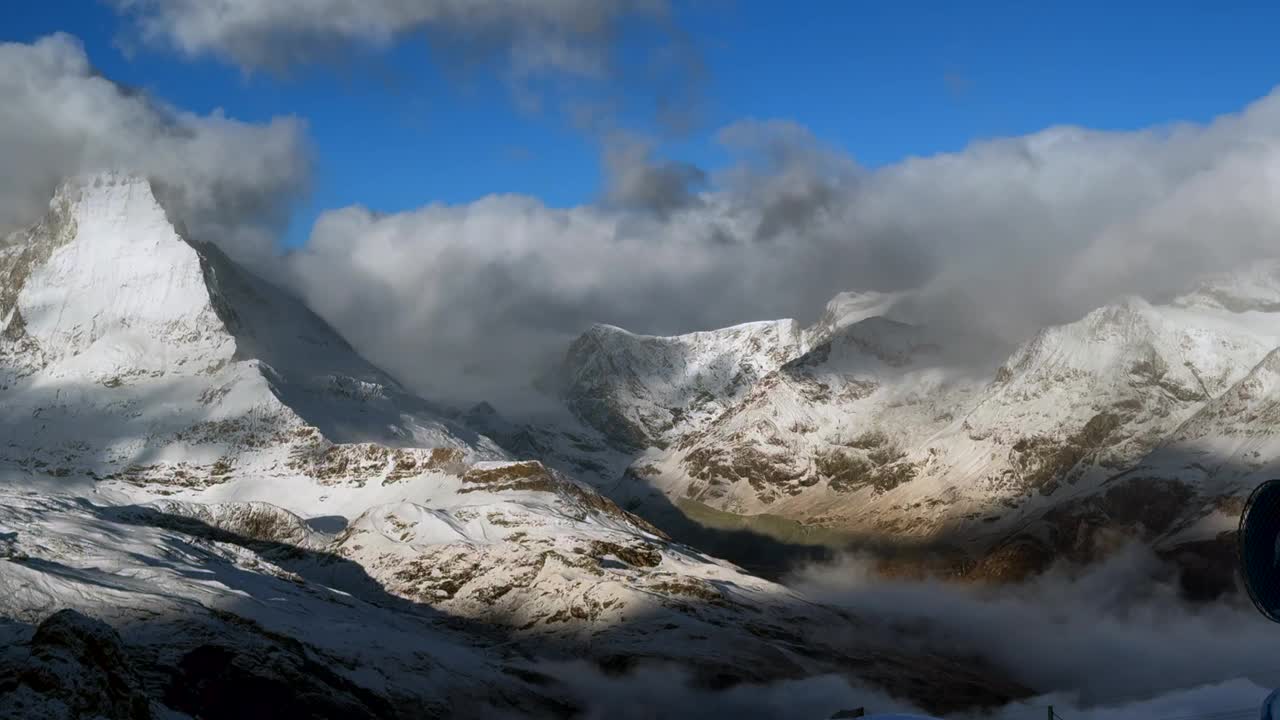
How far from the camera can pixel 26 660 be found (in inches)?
4286

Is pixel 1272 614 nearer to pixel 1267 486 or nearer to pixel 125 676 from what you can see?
pixel 1267 486

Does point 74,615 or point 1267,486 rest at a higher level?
point 1267,486

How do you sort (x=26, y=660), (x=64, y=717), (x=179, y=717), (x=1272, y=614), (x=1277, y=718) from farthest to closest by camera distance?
(x=179, y=717) → (x=1272, y=614) → (x=1277, y=718) → (x=26, y=660) → (x=64, y=717)

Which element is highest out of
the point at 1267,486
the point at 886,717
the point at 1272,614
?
the point at 1267,486

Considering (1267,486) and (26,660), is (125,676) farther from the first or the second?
(1267,486)

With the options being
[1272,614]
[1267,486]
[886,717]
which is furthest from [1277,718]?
[886,717]

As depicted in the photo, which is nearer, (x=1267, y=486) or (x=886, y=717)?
(x=886, y=717)

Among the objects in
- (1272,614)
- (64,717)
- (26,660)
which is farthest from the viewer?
(1272,614)

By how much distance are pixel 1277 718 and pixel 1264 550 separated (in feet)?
64.7

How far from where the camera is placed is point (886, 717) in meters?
122

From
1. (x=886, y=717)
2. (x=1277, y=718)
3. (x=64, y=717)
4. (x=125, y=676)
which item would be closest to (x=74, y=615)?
(x=125, y=676)

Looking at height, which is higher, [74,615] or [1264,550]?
[1264,550]

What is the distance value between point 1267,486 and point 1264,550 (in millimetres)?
6470

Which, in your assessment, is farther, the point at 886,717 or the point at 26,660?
the point at 886,717
